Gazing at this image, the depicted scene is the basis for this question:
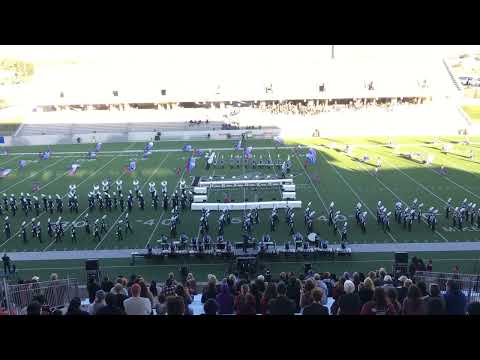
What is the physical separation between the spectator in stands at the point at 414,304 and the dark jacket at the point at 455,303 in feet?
1.32

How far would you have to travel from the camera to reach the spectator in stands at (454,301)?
13.7 feet

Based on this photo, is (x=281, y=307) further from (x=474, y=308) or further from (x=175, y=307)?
(x=474, y=308)

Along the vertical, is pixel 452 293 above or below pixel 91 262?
above

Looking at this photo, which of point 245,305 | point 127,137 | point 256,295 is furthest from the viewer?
point 127,137

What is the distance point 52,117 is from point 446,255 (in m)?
33.0

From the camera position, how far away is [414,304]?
394 cm

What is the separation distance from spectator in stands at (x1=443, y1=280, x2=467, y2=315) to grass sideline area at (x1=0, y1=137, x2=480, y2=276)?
6.42m

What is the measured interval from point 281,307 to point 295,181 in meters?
15.0

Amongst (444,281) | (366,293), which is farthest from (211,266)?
(366,293)

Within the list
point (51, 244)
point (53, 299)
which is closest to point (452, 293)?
point (53, 299)

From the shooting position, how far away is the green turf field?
13.0m

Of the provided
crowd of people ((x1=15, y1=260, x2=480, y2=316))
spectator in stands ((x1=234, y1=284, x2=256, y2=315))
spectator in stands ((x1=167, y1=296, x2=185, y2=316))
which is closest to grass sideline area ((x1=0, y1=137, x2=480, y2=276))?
crowd of people ((x1=15, y1=260, x2=480, y2=316))
